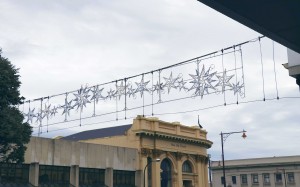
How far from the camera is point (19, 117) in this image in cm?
3006

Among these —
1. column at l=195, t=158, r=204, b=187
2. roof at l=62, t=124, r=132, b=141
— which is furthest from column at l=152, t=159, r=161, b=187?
column at l=195, t=158, r=204, b=187

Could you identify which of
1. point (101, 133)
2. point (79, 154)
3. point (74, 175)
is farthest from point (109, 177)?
point (101, 133)

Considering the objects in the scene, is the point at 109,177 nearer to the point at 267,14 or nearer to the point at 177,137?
the point at 177,137

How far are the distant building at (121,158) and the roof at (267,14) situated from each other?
3103 centimetres

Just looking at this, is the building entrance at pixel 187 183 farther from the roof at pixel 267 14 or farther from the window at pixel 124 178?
the roof at pixel 267 14

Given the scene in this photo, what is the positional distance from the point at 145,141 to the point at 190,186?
1053 cm

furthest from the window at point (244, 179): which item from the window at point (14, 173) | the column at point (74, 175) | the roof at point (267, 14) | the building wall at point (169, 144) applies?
the roof at point (267, 14)

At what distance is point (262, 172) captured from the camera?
82688mm

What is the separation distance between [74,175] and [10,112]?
15.7 metres

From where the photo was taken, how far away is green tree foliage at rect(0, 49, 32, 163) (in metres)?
28.8

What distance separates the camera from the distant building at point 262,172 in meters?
80.6

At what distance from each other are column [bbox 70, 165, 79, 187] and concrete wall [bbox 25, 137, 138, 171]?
0.52 m

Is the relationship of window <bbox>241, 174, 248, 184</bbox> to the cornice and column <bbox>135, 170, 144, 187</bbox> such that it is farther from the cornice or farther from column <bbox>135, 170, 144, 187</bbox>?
column <bbox>135, 170, 144, 187</bbox>

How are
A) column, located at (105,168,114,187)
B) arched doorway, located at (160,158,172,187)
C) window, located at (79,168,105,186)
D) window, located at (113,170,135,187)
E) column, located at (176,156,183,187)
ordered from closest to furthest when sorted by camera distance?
window, located at (79,168,105,186), column, located at (105,168,114,187), window, located at (113,170,135,187), arched doorway, located at (160,158,172,187), column, located at (176,156,183,187)
